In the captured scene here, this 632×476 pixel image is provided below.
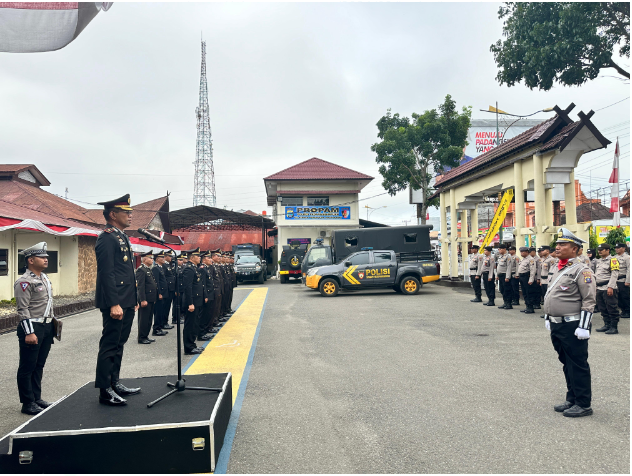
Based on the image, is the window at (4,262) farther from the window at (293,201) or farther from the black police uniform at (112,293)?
the window at (293,201)

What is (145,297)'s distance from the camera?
9664mm

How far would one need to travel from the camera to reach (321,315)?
1288cm

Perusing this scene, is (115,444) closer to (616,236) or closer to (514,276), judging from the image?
(514,276)

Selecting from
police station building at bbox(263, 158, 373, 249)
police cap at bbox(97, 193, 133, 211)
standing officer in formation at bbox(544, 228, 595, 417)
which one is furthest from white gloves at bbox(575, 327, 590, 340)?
police station building at bbox(263, 158, 373, 249)

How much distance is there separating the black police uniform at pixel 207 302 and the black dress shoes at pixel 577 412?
19.9ft

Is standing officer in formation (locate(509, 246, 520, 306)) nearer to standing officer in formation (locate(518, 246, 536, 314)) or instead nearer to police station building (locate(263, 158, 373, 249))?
standing officer in formation (locate(518, 246, 536, 314))

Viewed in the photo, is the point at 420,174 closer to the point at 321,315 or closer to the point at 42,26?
the point at 321,315

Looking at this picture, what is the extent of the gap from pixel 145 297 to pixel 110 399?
5.59 m

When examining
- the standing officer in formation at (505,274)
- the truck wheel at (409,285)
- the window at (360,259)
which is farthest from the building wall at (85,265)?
the standing officer in formation at (505,274)

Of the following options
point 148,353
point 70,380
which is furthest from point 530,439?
point 148,353

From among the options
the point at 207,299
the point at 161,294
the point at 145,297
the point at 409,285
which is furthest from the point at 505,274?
the point at 145,297

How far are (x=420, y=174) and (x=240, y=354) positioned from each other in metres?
24.7

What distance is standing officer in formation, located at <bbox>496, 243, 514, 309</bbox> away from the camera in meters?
13.9

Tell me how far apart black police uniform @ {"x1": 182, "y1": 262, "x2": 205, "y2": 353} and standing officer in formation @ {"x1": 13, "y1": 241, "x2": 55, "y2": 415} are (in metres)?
2.78
